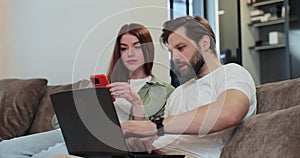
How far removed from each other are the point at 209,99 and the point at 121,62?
1.72 feet

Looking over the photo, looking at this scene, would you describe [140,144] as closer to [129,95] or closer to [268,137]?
[129,95]

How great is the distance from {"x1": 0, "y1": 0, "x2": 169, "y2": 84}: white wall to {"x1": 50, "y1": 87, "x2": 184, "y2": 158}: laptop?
1.30 metres

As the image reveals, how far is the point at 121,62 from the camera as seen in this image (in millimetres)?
1916

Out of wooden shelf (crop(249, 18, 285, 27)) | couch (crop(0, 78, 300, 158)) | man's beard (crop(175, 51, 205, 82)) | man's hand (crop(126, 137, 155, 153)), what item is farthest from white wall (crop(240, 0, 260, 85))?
man's hand (crop(126, 137, 155, 153))

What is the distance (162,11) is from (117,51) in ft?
3.06

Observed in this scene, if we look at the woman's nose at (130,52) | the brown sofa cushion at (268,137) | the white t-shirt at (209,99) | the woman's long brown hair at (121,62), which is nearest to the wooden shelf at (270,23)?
the woman's long brown hair at (121,62)

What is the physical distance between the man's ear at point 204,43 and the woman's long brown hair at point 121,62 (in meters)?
0.30

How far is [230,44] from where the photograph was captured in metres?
3.95

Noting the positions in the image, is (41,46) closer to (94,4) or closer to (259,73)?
(94,4)

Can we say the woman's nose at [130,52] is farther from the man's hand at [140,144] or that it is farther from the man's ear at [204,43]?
the man's hand at [140,144]

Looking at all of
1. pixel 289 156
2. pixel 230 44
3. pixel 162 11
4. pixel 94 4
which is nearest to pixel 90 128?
pixel 289 156

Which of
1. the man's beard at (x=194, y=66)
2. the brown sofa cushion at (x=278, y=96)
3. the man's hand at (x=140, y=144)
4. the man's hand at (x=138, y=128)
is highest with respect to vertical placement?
the man's beard at (x=194, y=66)

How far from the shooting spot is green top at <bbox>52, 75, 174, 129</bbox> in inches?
68.7

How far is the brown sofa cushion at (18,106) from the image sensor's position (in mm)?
2631
